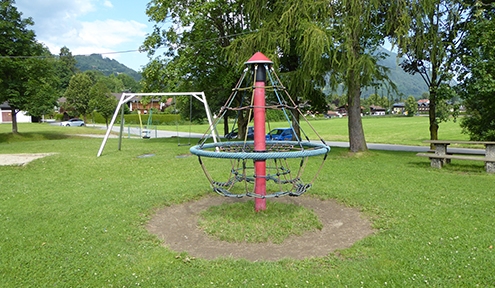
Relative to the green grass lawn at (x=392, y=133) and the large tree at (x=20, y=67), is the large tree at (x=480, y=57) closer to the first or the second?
the green grass lawn at (x=392, y=133)

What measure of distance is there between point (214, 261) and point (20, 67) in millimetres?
23877

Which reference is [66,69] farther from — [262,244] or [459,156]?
[262,244]

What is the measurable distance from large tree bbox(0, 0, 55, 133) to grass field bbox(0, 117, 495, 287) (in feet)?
49.1

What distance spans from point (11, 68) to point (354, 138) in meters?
21.0

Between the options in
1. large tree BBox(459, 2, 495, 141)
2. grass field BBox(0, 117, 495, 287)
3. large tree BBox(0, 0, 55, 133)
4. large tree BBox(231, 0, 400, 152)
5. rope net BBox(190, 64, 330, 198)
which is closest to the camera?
grass field BBox(0, 117, 495, 287)

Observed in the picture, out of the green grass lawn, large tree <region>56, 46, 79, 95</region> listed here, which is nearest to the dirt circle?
the green grass lawn

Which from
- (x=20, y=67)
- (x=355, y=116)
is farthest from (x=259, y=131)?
(x=20, y=67)

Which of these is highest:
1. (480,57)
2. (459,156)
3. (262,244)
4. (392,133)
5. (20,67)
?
(20,67)

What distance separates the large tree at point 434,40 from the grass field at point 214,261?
480 cm

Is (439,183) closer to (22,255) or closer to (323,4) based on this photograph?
(323,4)

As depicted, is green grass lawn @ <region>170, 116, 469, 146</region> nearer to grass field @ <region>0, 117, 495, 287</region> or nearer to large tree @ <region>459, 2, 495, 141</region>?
grass field @ <region>0, 117, 495, 287</region>

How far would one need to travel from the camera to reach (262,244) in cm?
513

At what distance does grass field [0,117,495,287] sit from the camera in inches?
158

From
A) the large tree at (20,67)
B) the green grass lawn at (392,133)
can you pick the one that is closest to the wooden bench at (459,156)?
the green grass lawn at (392,133)
